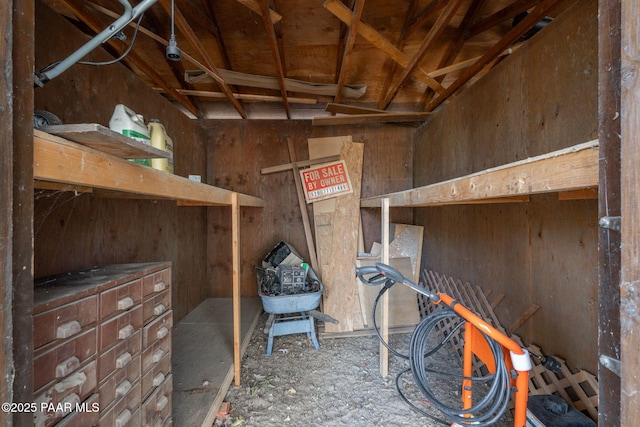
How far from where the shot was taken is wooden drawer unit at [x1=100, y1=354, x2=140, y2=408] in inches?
34.0

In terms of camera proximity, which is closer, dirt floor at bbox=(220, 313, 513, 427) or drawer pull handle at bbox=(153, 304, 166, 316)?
drawer pull handle at bbox=(153, 304, 166, 316)

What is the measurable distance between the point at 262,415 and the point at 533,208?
84.1 inches

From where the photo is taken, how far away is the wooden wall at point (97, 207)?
1.30 meters

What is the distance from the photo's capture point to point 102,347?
863mm

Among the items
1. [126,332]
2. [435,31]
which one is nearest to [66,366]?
[126,332]

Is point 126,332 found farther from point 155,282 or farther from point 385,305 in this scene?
point 385,305

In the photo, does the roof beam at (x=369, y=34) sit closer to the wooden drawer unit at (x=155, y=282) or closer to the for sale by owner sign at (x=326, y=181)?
the for sale by owner sign at (x=326, y=181)

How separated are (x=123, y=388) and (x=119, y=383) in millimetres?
26

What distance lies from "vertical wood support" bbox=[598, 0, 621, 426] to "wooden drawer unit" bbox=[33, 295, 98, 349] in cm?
139

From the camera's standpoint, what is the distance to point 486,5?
190cm

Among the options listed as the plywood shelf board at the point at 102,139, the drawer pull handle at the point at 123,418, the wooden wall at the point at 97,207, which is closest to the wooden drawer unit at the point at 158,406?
the drawer pull handle at the point at 123,418

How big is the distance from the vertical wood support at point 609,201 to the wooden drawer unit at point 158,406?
149 centimetres

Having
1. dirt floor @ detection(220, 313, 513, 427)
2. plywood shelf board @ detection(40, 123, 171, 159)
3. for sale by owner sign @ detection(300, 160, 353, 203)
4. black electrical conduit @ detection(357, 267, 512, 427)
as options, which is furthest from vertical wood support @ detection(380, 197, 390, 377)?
plywood shelf board @ detection(40, 123, 171, 159)

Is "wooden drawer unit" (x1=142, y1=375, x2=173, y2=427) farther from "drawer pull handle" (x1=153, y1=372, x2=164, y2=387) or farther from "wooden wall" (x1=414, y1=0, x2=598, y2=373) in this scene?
"wooden wall" (x1=414, y1=0, x2=598, y2=373)
